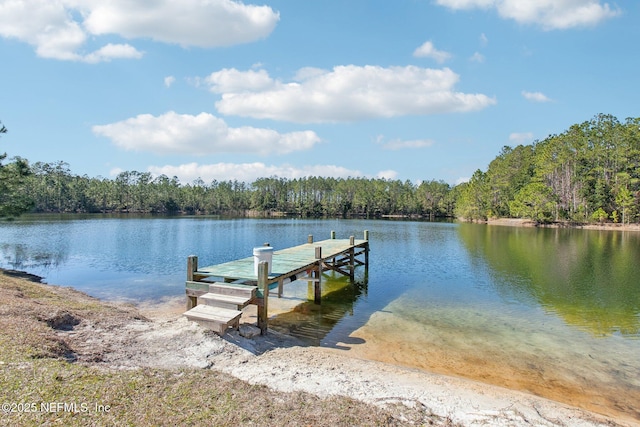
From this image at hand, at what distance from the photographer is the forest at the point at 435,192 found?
194 feet

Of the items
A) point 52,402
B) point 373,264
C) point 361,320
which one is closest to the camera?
point 52,402

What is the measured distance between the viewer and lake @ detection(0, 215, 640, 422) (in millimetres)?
8281

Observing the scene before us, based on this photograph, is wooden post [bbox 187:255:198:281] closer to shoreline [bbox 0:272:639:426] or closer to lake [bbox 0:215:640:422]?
shoreline [bbox 0:272:639:426]

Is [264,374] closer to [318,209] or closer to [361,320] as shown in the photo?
[361,320]

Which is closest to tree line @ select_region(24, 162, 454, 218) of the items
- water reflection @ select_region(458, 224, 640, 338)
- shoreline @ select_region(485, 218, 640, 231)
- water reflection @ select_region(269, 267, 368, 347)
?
shoreline @ select_region(485, 218, 640, 231)

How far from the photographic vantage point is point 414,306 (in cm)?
1366

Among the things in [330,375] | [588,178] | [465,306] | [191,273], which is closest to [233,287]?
[191,273]

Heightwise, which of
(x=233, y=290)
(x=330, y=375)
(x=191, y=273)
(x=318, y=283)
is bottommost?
(x=330, y=375)

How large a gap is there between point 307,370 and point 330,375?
445 mm

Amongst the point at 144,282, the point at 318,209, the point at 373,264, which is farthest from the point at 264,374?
the point at 318,209

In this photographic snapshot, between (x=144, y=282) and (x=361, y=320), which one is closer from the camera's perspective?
(x=361, y=320)

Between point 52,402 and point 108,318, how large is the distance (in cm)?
477

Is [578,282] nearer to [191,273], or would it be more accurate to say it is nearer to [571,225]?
[191,273]

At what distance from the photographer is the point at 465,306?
13750 mm
